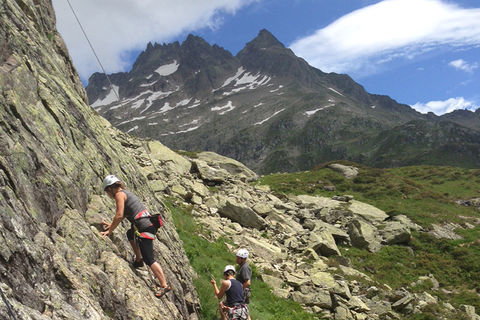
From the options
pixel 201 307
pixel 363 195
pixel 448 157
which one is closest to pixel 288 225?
pixel 201 307

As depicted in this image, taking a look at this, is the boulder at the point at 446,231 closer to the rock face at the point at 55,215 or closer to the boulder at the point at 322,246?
the boulder at the point at 322,246

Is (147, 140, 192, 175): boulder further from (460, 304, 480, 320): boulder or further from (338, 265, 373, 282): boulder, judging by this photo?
(460, 304, 480, 320): boulder

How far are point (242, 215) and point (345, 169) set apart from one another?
47124mm

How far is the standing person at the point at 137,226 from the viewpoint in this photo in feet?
32.8

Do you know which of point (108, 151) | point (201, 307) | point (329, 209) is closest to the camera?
point (201, 307)

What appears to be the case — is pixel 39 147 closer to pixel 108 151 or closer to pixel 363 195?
pixel 108 151

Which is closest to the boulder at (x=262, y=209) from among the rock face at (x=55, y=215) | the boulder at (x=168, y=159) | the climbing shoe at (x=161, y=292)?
the boulder at (x=168, y=159)

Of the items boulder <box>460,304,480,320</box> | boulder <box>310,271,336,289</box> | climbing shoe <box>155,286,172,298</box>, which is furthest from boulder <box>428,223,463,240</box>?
climbing shoe <box>155,286,172,298</box>

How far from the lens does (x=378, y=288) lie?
86.4ft

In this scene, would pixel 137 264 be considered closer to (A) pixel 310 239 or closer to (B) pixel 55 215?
(B) pixel 55 215

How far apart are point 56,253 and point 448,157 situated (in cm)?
21896

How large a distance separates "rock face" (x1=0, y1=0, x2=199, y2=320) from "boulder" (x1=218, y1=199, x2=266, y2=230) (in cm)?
1834

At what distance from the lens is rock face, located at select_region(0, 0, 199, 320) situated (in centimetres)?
A: 649

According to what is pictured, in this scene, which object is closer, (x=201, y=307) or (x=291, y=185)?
(x=201, y=307)
